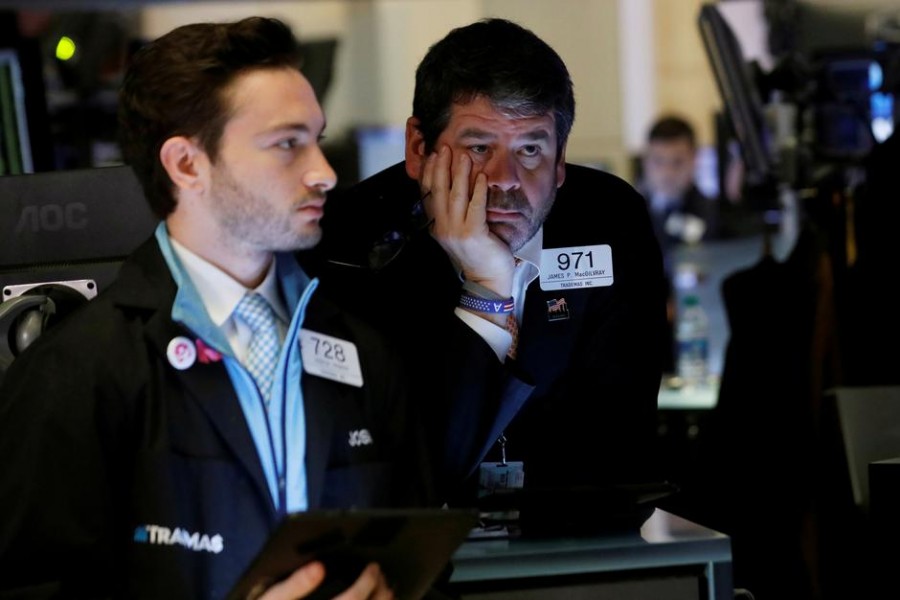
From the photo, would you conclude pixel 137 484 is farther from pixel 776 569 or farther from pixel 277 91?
pixel 776 569

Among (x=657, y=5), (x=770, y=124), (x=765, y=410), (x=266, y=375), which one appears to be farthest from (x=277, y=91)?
(x=657, y=5)

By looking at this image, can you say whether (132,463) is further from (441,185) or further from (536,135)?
(536,135)

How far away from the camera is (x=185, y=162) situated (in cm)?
190

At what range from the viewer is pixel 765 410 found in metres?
3.92

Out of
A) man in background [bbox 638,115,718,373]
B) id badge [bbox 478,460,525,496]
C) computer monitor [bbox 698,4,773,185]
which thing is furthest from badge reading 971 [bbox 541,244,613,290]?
man in background [bbox 638,115,718,373]

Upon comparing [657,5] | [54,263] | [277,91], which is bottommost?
[54,263]

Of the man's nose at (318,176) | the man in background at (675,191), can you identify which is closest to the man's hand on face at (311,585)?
the man's nose at (318,176)

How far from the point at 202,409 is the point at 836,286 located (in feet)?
8.30

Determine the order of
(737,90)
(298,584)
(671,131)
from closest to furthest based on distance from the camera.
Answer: (298,584), (737,90), (671,131)

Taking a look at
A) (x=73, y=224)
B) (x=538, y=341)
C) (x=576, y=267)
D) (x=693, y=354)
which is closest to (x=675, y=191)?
(x=693, y=354)

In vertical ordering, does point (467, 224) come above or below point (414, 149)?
below

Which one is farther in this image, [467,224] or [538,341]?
[538,341]

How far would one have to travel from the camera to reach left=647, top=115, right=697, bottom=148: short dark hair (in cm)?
727

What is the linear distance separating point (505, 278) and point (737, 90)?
1939 millimetres
